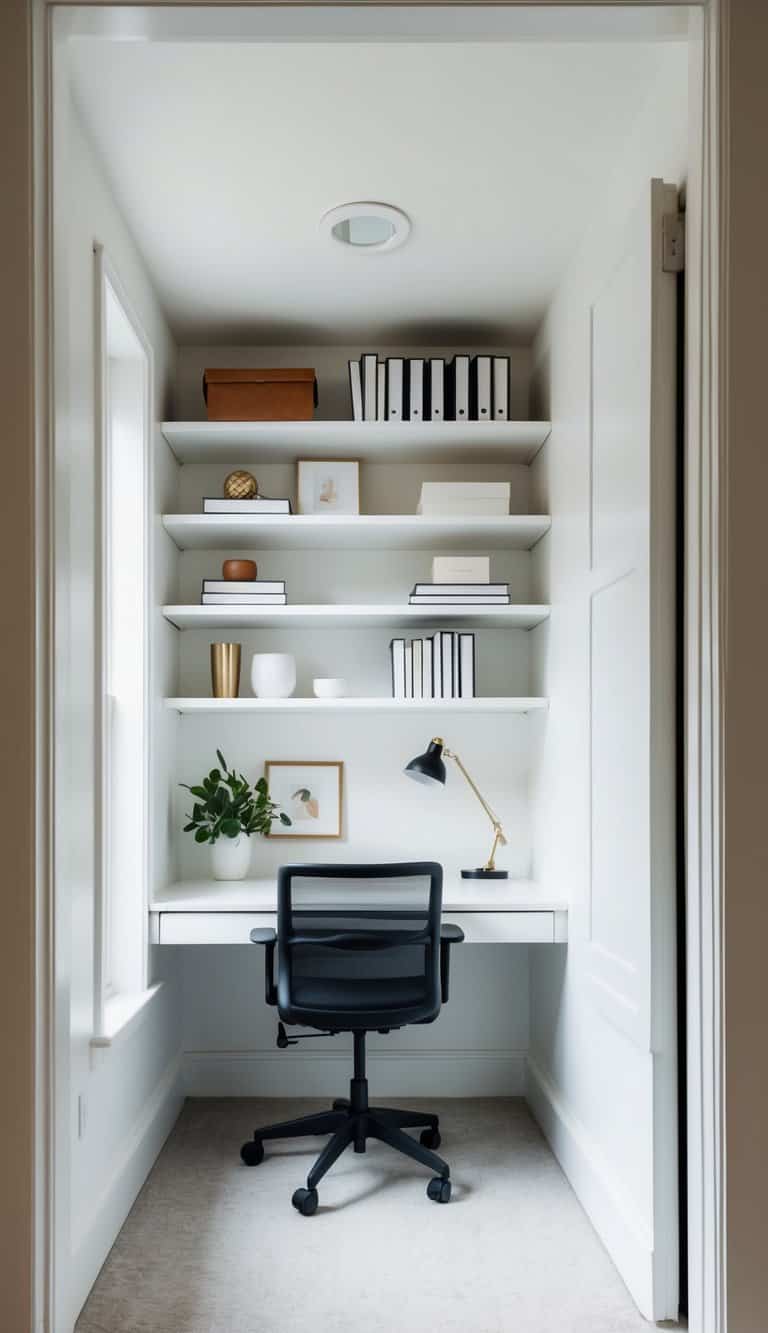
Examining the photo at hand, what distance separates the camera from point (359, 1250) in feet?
8.83

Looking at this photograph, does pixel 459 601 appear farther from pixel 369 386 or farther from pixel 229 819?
pixel 229 819

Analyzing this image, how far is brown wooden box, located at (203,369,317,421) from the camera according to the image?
362 centimetres

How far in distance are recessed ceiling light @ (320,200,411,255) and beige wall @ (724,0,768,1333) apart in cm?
144

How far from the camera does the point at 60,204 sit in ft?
5.65

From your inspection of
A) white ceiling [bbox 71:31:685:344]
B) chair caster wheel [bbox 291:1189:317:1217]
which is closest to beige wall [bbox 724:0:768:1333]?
white ceiling [bbox 71:31:685:344]

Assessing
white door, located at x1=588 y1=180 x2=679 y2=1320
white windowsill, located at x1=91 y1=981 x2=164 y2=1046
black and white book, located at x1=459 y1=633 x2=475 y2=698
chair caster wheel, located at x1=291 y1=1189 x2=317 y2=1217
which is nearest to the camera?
white door, located at x1=588 y1=180 x2=679 y2=1320

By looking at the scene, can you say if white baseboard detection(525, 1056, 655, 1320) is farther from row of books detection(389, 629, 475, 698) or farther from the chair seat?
row of books detection(389, 629, 475, 698)

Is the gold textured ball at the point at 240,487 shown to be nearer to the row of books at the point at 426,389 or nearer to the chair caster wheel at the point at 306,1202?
the row of books at the point at 426,389

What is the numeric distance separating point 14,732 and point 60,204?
814 mm

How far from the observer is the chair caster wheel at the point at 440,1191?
295 cm

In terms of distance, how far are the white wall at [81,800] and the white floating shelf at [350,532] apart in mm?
590

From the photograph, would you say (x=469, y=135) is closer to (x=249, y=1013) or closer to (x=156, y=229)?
(x=156, y=229)

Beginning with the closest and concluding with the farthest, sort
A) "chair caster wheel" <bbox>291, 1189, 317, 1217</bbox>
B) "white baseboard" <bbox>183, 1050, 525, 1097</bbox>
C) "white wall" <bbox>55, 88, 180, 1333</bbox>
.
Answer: "white wall" <bbox>55, 88, 180, 1333</bbox>
"chair caster wheel" <bbox>291, 1189, 317, 1217</bbox>
"white baseboard" <bbox>183, 1050, 525, 1097</bbox>

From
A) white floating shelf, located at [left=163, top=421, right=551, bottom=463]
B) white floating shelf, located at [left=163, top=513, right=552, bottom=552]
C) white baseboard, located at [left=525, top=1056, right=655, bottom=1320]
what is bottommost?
white baseboard, located at [left=525, top=1056, right=655, bottom=1320]
